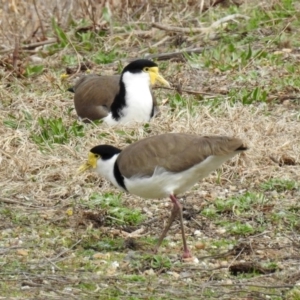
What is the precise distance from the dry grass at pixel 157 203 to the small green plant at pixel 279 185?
5cm

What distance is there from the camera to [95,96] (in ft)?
31.4

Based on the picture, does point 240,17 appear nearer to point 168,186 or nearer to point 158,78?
point 158,78

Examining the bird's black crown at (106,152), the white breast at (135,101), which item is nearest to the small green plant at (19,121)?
the white breast at (135,101)

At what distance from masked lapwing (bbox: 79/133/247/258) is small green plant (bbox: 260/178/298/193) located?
4.22ft

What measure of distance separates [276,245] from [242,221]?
0.55 m

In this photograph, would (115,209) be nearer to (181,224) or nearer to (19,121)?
(181,224)

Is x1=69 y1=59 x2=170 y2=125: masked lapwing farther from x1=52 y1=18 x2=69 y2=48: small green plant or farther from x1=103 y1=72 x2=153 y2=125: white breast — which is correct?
x1=52 y1=18 x2=69 y2=48: small green plant

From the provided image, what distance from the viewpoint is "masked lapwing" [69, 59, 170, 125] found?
932cm

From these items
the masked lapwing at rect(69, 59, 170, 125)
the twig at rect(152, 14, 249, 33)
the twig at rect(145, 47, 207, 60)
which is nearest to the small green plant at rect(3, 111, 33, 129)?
the masked lapwing at rect(69, 59, 170, 125)

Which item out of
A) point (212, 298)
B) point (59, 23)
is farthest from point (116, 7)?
point (212, 298)

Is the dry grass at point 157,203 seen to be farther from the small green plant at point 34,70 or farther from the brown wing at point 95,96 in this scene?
the brown wing at point 95,96

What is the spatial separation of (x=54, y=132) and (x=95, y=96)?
0.86 m

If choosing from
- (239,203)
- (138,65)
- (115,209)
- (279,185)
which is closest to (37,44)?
(138,65)

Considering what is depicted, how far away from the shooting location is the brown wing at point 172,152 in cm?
626
